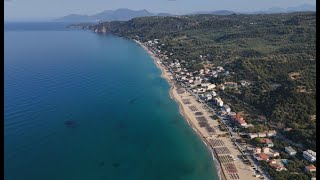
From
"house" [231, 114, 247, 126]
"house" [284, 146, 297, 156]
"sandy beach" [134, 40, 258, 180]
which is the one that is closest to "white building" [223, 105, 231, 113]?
"sandy beach" [134, 40, 258, 180]

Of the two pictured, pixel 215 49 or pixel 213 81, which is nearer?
pixel 213 81

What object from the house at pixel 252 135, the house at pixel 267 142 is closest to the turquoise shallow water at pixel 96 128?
the house at pixel 252 135

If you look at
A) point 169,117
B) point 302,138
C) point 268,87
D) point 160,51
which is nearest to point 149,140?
point 169,117

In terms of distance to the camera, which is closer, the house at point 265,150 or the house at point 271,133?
the house at point 265,150

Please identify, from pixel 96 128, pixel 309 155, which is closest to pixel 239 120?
pixel 309 155

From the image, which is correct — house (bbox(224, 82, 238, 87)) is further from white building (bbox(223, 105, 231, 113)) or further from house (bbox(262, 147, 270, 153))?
house (bbox(262, 147, 270, 153))

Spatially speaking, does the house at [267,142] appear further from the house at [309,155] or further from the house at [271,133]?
the house at [309,155]

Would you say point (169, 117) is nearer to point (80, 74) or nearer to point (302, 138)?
point (302, 138)
